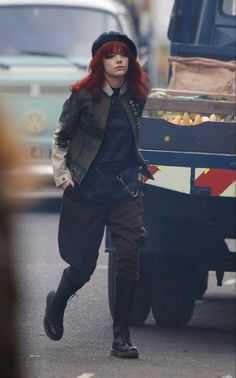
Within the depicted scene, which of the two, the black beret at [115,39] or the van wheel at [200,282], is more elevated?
the black beret at [115,39]

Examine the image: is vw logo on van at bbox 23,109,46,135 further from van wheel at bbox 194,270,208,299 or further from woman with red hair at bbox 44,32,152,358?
woman with red hair at bbox 44,32,152,358

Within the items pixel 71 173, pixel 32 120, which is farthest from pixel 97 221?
pixel 32 120

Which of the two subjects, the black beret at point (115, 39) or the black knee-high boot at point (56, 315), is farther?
the black knee-high boot at point (56, 315)

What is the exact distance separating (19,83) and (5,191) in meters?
1.32

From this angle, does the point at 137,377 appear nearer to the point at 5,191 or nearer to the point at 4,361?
the point at 4,361

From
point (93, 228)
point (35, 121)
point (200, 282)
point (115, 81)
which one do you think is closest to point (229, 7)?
point (200, 282)

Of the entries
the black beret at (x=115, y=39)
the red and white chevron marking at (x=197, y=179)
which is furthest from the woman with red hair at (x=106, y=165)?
the red and white chevron marking at (x=197, y=179)

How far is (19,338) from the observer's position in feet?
28.7

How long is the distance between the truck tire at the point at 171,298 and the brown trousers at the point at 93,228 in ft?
4.29

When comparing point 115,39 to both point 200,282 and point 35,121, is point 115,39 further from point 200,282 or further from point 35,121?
point 35,121

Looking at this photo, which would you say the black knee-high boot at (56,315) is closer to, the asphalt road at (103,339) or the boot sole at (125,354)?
the asphalt road at (103,339)

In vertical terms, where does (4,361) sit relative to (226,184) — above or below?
below

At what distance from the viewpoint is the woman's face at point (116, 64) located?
26.6 feet

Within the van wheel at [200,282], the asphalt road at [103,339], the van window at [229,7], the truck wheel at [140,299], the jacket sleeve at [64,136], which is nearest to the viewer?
the asphalt road at [103,339]
